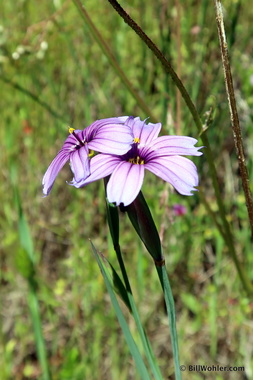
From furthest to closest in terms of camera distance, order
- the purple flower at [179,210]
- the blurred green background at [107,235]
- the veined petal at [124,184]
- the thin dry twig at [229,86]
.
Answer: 1. the purple flower at [179,210]
2. the blurred green background at [107,235]
3. the thin dry twig at [229,86]
4. the veined petal at [124,184]

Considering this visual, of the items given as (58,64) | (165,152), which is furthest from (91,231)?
(165,152)

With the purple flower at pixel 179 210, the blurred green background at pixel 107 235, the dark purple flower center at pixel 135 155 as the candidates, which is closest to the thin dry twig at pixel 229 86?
the dark purple flower center at pixel 135 155

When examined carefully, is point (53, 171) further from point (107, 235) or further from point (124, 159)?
point (107, 235)

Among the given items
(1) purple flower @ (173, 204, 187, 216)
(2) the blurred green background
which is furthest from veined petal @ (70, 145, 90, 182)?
(1) purple flower @ (173, 204, 187, 216)

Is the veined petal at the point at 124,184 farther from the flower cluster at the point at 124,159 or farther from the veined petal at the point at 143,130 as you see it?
the veined petal at the point at 143,130

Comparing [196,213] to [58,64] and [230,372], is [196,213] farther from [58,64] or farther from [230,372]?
[58,64]

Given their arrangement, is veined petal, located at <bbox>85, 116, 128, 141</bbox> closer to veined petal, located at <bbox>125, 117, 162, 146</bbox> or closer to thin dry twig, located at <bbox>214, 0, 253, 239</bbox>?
veined petal, located at <bbox>125, 117, 162, 146</bbox>

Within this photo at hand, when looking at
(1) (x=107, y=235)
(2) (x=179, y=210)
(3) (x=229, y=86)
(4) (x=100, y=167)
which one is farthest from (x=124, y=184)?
(1) (x=107, y=235)
